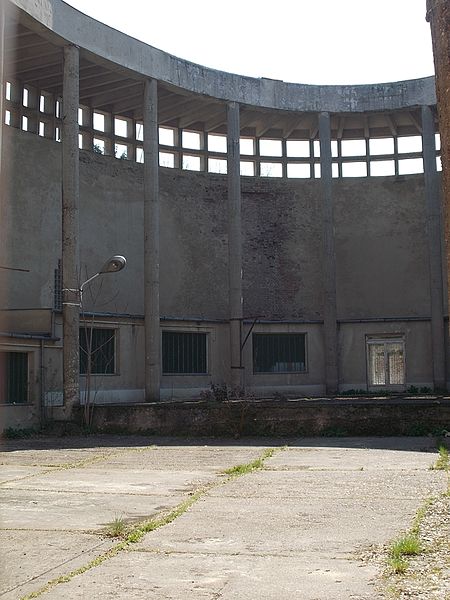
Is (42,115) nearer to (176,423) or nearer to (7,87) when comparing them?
(7,87)

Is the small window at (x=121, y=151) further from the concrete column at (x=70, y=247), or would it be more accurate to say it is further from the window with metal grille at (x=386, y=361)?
the window with metal grille at (x=386, y=361)

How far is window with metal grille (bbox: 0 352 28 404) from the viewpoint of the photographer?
1788cm

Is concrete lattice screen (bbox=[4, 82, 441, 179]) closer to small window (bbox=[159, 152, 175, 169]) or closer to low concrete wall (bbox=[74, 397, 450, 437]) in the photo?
small window (bbox=[159, 152, 175, 169])

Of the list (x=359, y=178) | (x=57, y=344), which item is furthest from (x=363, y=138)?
(x=57, y=344)

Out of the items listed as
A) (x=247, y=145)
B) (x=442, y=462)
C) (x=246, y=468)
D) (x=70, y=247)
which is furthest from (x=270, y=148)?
(x=246, y=468)

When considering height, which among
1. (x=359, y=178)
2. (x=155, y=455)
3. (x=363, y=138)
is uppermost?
(x=363, y=138)

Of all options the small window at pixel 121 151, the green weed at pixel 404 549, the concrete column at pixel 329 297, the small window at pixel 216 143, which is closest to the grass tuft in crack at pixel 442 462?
the green weed at pixel 404 549

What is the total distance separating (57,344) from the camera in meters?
20.1

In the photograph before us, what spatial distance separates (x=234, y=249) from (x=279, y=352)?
466 centimetres

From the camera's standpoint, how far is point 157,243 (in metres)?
23.3

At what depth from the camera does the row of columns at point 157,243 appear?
19.7m

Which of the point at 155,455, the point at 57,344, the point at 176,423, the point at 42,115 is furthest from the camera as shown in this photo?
the point at 42,115

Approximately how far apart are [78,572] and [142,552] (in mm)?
705

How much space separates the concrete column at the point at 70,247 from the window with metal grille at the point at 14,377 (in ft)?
3.33
